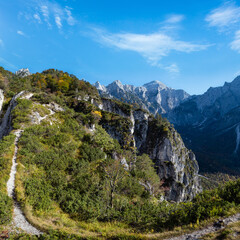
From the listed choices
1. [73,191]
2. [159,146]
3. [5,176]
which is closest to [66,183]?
[73,191]

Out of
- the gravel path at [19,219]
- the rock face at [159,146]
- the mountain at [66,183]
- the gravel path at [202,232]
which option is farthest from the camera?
the rock face at [159,146]

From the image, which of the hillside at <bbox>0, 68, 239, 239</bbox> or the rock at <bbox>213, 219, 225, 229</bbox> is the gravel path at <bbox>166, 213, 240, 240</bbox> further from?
the hillside at <bbox>0, 68, 239, 239</bbox>

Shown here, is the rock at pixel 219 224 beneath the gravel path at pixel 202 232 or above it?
above

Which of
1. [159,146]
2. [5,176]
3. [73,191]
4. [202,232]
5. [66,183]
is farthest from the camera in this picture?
[159,146]

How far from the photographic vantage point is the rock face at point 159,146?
61.4 metres

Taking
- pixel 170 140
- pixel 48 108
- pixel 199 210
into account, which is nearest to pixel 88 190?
pixel 199 210

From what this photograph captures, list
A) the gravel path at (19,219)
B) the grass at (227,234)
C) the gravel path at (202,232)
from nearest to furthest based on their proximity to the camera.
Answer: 1. the grass at (227,234)
2. the gravel path at (202,232)
3. the gravel path at (19,219)

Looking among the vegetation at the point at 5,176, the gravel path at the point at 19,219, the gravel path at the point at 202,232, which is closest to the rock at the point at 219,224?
the gravel path at the point at 202,232

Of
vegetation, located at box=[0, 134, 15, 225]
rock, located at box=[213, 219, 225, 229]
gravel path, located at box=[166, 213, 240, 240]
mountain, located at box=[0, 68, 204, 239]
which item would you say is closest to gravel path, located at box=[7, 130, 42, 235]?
mountain, located at box=[0, 68, 204, 239]

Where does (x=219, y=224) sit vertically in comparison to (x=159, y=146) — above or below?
below

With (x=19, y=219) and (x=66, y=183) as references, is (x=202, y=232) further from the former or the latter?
(x=66, y=183)

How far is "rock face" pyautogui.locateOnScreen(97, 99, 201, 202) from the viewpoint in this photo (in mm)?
61438

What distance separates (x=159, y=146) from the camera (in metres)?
69.8

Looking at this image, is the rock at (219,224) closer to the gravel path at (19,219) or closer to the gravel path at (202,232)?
the gravel path at (202,232)
